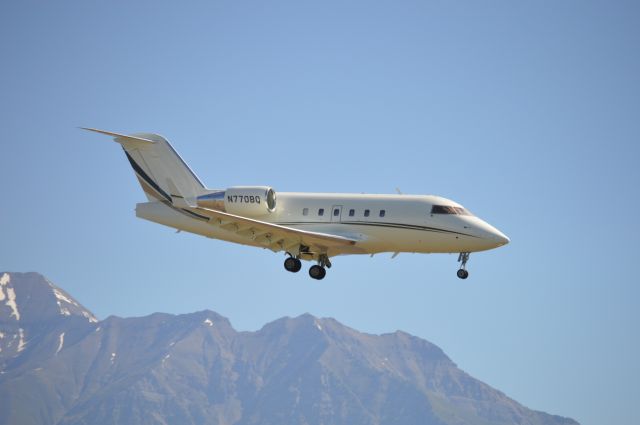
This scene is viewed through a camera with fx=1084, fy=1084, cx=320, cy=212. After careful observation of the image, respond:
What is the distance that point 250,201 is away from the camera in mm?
48656

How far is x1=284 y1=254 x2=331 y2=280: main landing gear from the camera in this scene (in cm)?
4859

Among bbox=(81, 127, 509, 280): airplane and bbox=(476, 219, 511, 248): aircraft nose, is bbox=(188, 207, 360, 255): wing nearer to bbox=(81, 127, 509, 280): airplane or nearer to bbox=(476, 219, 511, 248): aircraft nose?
bbox=(81, 127, 509, 280): airplane

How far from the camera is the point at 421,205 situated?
4712 cm

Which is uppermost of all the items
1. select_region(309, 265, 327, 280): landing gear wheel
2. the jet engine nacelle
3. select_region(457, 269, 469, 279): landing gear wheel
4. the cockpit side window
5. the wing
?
the cockpit side window

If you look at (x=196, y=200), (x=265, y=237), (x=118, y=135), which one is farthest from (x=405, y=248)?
(x=118, y=135)

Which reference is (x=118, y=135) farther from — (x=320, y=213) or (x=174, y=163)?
(x=320, y=213)

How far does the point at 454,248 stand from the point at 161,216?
13.8 m

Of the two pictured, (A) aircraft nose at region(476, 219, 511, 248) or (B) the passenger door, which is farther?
(B) the passenger door

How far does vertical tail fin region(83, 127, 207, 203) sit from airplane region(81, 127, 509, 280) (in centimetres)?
6

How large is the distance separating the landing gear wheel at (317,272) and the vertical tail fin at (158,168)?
22.7 feet

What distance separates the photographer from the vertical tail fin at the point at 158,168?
5119 cm

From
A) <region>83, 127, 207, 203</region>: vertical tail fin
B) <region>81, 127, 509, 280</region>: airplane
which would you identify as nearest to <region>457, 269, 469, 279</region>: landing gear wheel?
<region>81, 127, 509, 280</region>: airplane

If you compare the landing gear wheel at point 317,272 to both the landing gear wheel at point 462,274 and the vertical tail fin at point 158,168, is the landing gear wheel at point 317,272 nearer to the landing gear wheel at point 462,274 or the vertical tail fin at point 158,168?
the landing gear wheel at point 462,274

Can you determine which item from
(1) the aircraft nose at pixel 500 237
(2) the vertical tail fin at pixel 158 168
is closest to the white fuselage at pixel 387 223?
(1) the aircraft nose at pixel 500 237
